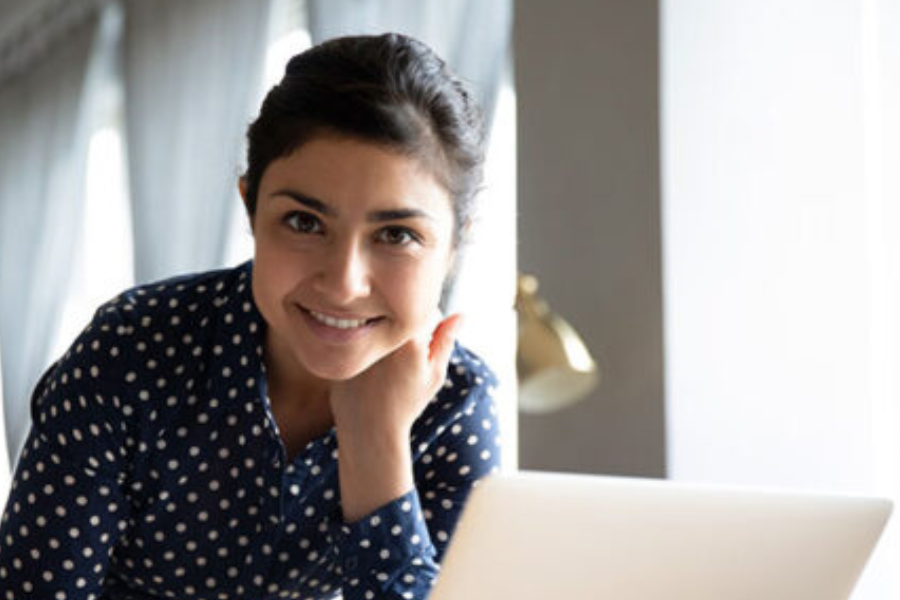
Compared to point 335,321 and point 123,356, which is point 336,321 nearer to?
point 335,321

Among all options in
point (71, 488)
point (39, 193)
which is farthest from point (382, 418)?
point (39, 193)

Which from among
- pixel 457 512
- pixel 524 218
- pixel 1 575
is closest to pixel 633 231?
pixel 524 218

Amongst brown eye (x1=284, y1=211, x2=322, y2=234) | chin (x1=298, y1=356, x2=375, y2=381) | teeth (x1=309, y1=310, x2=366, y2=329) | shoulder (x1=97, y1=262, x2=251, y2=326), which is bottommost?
chin (x1=298, y1=356, x2=375, y2=381)

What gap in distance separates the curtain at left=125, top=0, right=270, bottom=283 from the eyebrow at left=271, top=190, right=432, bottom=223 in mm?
2109

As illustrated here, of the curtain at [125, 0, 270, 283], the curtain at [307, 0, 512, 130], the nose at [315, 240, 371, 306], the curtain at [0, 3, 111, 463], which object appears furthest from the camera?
the curtain at [0, 3, 111, 463]

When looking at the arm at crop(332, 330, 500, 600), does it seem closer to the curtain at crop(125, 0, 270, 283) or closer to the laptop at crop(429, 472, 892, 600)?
the laptop at crop(429, 472, 892, 600)

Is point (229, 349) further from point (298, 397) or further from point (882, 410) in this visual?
point (882, 410)

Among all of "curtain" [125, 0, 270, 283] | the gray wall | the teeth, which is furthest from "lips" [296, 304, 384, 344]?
"curtain" [125, 0, 270, 283]

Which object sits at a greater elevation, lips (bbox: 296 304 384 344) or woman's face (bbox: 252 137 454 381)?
woman's face (bbox: 252 137 454 381)

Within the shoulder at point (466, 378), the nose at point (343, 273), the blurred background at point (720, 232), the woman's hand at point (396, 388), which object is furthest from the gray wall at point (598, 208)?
the nose at point (343, 273)

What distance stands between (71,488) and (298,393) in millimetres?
327

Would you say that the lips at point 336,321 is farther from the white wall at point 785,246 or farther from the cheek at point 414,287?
the white wall at point 785,246

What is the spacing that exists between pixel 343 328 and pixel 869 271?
4.40 ft

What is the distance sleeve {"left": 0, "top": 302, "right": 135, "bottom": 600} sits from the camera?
1.83 meters
